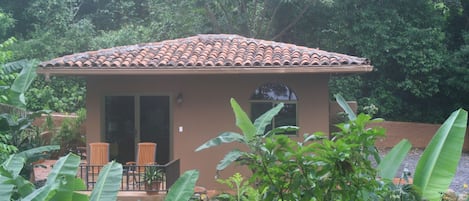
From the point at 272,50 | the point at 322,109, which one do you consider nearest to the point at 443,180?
the point at 322,109

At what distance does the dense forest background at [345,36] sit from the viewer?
18.9 m

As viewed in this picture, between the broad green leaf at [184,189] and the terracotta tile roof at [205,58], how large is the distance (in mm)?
6192

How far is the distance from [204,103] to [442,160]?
23.7 feet

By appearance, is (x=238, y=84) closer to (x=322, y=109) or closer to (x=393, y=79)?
(x=322, y=109)

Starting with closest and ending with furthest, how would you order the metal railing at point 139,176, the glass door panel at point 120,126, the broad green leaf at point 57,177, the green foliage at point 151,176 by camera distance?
the broad green leaf at point 57,177
the green foliage at point 151,176
the metal railing at point 139,176
the glass door panel at point 120,126

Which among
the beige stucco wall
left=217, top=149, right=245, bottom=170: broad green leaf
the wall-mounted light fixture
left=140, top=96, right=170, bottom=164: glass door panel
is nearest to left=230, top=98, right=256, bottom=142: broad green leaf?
left=217, top=149, right=245, bottom=170: broad green leaf

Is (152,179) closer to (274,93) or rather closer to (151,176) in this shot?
(151,176)

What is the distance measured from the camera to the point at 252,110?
10.7m

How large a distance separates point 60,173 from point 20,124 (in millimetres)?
5155

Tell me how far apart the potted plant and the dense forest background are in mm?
10201

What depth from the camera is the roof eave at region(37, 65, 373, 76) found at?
970 cm

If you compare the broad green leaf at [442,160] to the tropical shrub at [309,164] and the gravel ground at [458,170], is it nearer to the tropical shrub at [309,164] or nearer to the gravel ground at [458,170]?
the tropical shrub at [309,164]

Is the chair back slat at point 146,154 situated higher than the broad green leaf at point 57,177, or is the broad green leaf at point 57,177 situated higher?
the broad green leaf at point 57,177

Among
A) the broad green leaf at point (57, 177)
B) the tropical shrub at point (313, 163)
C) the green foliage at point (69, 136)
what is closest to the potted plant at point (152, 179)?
the broad green leaf at point (57, 177)
